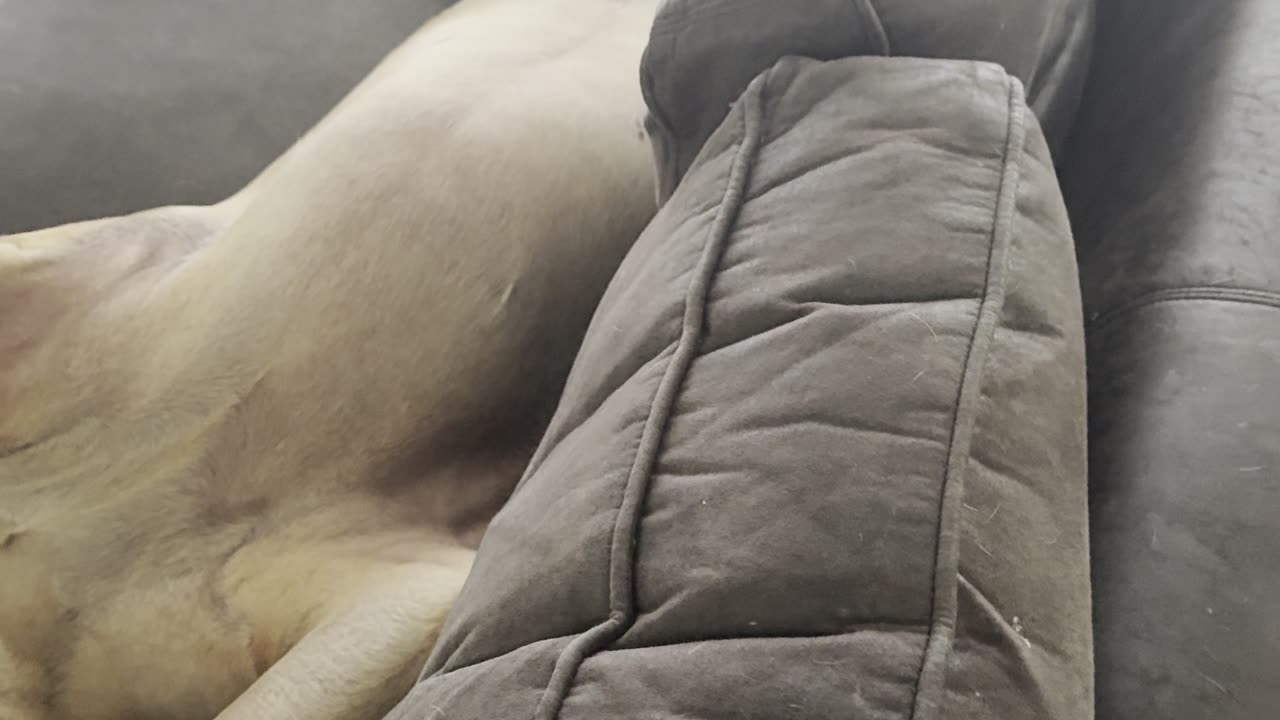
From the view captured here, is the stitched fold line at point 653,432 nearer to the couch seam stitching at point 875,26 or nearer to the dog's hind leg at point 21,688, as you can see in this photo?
the couch seam stitching at point 875,26

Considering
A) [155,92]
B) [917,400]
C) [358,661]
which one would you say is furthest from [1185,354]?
A: [155,92]

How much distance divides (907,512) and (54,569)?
2.43 ft

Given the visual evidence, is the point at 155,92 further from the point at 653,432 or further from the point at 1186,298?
the point at 1186,298

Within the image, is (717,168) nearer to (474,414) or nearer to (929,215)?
(929,215)

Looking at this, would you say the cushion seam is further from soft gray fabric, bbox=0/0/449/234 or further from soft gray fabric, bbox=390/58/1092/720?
soft gray fabric, bbox=0/0/449/234

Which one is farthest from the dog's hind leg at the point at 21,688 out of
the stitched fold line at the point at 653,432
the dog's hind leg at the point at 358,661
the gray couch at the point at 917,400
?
the stitched fold line at the point at 653,432

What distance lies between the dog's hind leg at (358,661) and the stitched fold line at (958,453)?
468 mm

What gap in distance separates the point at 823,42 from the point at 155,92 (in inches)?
32.8

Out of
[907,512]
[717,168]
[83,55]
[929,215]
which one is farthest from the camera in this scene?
[83,55]

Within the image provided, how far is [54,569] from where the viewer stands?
3.02 feet

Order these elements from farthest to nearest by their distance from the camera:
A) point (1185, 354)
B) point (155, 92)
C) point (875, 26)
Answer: point (155, 92) < point (875, 26) < point (1185, 354)

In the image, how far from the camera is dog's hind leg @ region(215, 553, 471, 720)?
0.82 meters

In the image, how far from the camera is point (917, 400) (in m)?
0.54

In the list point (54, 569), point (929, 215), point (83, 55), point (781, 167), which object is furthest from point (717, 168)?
point (83, 55)
